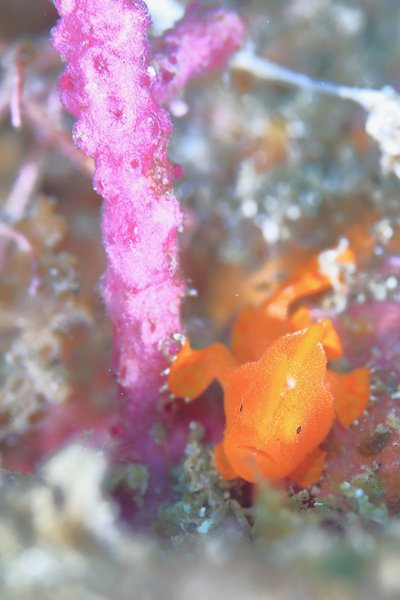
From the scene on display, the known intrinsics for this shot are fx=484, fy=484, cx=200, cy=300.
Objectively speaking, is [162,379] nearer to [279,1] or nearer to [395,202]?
[395,202]

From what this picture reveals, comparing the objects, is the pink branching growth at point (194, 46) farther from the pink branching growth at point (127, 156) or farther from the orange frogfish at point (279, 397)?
the orange frogfish at point (279, 397)

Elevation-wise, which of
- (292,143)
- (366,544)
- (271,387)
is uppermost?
(292,143)

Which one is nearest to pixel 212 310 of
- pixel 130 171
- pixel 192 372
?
pixel 192 372

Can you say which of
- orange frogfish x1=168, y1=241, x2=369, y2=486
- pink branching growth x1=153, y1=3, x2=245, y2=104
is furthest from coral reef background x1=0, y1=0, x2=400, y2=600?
pink branching growth x1=153, y1=3, x2=245, y2=104

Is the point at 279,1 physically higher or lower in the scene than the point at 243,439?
higher

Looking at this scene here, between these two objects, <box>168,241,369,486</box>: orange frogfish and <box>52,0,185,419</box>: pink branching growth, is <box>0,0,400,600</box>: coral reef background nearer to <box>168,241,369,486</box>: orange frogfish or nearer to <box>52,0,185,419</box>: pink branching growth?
<box>168,241,369,486</box>: orange frogfish

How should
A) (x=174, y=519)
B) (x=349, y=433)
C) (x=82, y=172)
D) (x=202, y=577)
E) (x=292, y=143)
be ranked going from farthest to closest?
1. (x=292, y=143)
2. (x=82, y=172)
3. (x=349, y=433)
4. (x=174, y=519)
5. (x=202, y=577)

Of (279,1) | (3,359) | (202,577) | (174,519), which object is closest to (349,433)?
(174,519)
